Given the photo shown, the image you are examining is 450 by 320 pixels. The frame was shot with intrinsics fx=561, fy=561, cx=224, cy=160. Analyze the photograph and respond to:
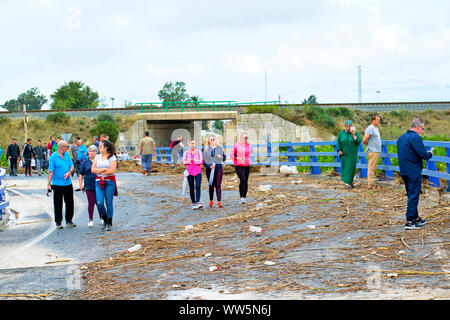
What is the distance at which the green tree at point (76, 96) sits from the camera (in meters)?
99.8

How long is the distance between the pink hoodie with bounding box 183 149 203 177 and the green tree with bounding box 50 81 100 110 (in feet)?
288

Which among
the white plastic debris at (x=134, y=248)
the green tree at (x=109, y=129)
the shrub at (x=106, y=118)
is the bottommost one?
the white plastic debris at (x=134, y=248)

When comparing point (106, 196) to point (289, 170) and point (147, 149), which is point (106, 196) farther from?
point (147, 149)

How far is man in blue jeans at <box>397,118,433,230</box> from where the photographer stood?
9.00 meters

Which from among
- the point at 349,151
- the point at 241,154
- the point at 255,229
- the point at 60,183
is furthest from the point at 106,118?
the point at 255,229

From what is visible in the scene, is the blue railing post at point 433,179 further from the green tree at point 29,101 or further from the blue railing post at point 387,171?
the green tree at point 29,101

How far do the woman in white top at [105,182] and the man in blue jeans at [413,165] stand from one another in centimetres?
559

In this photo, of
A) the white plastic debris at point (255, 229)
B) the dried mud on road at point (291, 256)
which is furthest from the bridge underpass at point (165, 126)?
the white plastic debris at point (255, 229)

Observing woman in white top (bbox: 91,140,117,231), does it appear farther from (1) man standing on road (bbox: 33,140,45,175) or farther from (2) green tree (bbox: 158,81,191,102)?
(2) green tree (bbox: 158,81,191,102)

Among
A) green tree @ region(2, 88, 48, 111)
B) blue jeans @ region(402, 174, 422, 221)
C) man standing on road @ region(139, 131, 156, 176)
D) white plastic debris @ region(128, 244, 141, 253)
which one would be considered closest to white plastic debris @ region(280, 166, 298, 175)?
man standing on road @ region(139, 131, 156, 176)

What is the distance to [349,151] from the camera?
1680 cm

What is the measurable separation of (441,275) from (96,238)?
635cm
